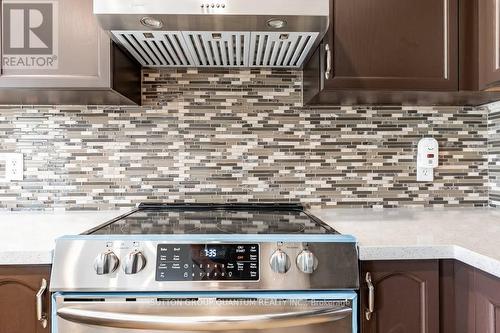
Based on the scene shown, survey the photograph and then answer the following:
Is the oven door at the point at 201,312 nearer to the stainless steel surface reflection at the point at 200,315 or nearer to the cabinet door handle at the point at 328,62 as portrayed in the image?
the stainless steel surface reflection at the point at 200,315

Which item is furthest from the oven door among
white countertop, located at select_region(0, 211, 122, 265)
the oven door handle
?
white countertop, located at select_region(0, 211, 122, 265)

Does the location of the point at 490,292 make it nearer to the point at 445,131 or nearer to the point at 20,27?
the point at 445,131

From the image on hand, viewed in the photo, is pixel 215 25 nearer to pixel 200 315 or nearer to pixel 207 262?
pixel 207 262

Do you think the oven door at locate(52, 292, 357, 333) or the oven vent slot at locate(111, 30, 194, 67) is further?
the oven vent slot at locate(111, 30, 194, 67)

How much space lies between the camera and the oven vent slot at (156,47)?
1.14 metres

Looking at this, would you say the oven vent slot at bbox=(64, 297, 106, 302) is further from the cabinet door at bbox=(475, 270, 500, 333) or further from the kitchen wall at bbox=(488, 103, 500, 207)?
the kitchen wall at bbox=(488, 103, 500, 207)

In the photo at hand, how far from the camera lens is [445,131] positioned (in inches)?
59.9

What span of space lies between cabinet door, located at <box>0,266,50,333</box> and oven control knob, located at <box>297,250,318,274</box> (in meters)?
0.67

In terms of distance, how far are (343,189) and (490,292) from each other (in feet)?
2.42

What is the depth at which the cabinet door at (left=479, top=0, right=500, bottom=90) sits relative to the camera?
113 centimetres

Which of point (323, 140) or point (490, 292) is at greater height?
point (323, 140)

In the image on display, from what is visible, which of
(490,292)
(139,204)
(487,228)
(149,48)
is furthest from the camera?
(139,204)

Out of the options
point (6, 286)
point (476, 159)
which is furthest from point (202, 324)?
point (476, 159)

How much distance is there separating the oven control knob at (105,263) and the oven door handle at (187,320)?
4.3 inches
